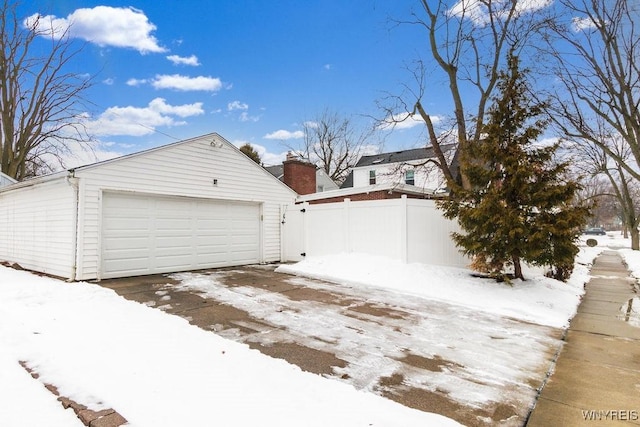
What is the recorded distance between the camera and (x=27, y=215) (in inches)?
414

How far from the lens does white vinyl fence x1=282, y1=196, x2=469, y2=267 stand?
9.08 m

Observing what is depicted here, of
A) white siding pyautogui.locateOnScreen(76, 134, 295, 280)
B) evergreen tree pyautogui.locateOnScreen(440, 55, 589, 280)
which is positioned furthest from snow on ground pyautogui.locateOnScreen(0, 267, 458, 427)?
evergreen tree pyautogui.locateOnScreen(440, 55, 589, 280)

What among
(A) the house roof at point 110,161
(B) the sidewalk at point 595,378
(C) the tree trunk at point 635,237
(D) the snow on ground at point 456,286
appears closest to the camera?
(B) the sidewalk at point 595,378

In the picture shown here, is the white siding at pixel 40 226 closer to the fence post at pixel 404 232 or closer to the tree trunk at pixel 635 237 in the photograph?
the fence post at pixel 404 232

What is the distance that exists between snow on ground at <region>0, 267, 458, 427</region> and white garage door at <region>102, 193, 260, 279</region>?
4234 millimetres

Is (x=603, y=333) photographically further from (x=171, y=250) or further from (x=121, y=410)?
(x=171, y=250)

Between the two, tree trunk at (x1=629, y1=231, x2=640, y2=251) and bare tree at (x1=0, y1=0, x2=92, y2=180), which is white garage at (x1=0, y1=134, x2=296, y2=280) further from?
tree trunk at (x1=629, y1=231, x2=640, y2=251)

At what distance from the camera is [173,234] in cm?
1029

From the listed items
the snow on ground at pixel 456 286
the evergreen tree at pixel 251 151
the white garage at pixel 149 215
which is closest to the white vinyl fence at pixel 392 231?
the snow on ground at pixel 456 286

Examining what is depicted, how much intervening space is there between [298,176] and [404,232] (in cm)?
880

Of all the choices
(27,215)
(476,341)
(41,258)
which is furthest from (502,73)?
(27,215)

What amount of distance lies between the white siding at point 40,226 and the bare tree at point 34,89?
10.4 metres

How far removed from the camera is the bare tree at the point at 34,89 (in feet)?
63.3

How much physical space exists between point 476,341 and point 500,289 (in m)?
3.24
